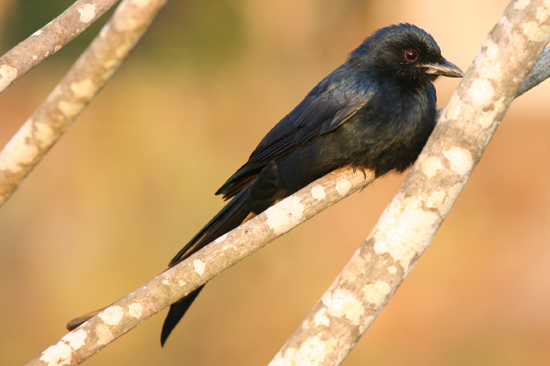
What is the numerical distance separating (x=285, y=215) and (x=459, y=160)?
0.86 metres

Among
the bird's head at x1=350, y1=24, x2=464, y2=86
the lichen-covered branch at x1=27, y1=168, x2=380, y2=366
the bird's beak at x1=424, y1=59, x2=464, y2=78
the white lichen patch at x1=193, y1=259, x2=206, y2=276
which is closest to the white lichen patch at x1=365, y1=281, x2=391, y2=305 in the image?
the lichen-covered branch at x1=27, y1=168, x2=380, y2=366

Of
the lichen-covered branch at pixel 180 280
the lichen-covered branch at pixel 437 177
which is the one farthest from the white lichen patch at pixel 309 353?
the lichen-covered branch at pixel 180 280

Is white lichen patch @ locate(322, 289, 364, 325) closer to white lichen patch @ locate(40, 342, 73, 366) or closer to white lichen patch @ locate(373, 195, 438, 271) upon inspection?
white lichen patch @ locate(373, 195, 438, 271)

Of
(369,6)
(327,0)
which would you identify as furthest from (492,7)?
(327,0)

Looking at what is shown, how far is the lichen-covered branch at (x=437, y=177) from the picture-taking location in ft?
7.95

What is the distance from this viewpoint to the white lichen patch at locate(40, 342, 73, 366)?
2.41m

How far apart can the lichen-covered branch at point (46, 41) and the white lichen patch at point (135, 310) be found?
3.22 feet

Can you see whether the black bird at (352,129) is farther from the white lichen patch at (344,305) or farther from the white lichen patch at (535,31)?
the white lichen patch at (344,305)

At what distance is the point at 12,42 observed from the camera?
26.8ft

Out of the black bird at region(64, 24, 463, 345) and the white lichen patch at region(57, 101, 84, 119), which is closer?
the white lichen patch at region(57, 101, 84, 119)

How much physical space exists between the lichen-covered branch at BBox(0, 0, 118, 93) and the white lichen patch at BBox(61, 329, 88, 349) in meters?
0.98

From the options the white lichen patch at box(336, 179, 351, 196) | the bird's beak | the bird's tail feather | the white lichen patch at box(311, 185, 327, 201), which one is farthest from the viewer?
the bird's beak

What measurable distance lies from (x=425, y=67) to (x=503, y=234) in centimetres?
474

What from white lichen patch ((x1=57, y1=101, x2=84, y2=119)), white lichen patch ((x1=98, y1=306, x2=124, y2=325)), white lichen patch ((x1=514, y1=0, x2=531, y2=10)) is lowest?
white lichen patch ((x1=98, y1=306, x2=124, y2=325))
